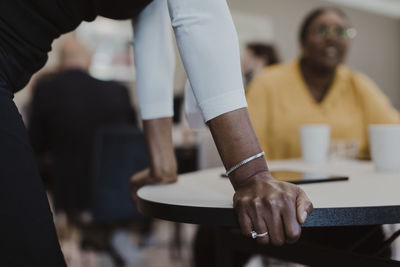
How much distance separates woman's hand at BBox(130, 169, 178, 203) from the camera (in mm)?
922

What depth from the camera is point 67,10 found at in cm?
66

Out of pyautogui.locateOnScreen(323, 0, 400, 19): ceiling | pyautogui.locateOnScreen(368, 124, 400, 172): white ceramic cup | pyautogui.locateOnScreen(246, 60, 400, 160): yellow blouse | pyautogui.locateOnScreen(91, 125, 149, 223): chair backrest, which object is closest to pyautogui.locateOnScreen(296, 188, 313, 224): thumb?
pyautogui.locateOnScreen(368, 124, 400, 172): white ceramic cup

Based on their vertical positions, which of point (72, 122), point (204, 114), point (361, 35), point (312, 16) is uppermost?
point (312, 16)

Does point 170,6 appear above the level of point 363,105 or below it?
above

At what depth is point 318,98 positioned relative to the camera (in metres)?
2.04

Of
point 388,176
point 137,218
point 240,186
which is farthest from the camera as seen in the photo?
point 137,218

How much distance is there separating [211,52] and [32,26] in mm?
265

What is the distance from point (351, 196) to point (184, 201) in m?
0.26

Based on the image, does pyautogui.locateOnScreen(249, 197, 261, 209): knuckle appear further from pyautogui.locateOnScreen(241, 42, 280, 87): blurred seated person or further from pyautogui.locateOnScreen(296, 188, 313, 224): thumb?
pyautogui.locateOnScreen(241, 42, 280, 87): blurred seated person

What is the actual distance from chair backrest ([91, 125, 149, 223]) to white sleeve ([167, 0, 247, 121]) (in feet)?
4.90

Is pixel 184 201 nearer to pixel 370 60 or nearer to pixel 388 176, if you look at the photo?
pixel 388 176

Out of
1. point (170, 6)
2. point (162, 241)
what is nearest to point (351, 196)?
point (170, 6)

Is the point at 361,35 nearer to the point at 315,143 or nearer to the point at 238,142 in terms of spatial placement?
the point at 315,143

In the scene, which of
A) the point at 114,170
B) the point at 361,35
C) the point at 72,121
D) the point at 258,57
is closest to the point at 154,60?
the point at 114,170
